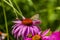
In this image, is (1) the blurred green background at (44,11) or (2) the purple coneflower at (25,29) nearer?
(2) the purple coneflower at (25,29)

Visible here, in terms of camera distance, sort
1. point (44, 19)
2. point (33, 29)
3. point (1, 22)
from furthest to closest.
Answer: point (44, 19) → point (1, 22) → point (33, 29)

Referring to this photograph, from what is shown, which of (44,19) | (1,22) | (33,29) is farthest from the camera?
(44,19)

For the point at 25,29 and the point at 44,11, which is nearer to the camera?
the point at 25,29

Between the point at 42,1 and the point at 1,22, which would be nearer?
the point at 1,22

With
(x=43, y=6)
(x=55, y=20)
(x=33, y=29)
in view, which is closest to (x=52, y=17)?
(x=55, y=20)

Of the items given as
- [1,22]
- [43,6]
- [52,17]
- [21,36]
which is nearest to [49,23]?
[52,17]

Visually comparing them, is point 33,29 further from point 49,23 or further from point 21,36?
point 49,23

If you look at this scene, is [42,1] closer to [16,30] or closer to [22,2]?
[22,2]

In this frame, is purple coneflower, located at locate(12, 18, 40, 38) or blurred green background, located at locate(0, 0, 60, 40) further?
blurred green background, located at locate(0, 0, 60, 40)

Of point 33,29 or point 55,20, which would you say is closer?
point 33,29

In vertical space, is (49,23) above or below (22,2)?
below
